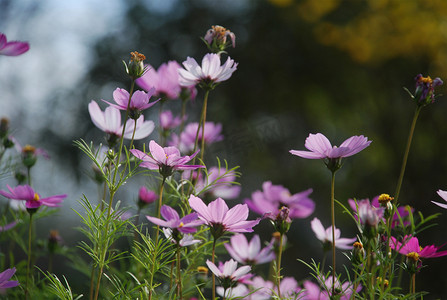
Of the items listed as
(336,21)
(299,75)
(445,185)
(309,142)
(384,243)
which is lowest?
(445,185)

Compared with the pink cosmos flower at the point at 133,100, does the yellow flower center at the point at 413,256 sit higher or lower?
lower

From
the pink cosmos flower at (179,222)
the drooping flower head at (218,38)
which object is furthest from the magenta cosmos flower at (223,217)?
the drooping flower head at (218,38)

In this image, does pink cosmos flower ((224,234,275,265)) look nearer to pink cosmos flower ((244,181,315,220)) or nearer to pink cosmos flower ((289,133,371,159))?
pink cosmos flower ((244,181,315,220))

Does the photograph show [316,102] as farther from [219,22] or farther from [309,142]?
[309,142]

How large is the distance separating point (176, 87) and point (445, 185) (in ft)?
10.3

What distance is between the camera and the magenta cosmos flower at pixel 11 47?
2.10 feet

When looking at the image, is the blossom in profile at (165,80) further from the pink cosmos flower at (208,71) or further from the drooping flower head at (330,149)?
the drooping flower head at (330,149)

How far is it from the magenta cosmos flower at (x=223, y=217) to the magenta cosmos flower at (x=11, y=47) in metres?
0.35

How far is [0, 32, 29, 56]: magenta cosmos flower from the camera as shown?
64 centimetres

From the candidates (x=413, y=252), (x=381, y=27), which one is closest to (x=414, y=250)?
(x=413, y=252)

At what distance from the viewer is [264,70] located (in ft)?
13.4

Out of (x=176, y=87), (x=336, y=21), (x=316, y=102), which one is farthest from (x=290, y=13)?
(x=176, y=87)

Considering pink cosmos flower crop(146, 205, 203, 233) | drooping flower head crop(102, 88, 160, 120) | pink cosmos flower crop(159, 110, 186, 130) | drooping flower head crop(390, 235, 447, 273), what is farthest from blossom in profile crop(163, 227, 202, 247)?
pink cosmos flower crop(159, 110, 186, 130)

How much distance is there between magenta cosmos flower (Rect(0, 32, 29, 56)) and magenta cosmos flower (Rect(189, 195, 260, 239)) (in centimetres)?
35
